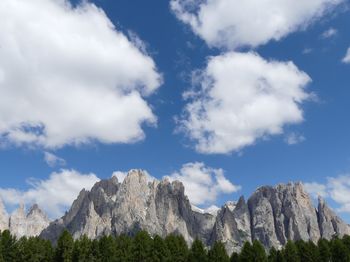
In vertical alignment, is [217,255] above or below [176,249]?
below

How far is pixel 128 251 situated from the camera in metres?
114

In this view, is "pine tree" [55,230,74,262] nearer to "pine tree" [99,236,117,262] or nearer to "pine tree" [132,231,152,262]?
"pine tree" [99,236,117,262]

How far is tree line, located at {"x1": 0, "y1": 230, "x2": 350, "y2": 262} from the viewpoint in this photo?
11050 centimetres

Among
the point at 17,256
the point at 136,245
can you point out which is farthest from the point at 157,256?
the point at 17,256

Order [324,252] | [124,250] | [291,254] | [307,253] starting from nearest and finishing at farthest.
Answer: [124,250] < [291,254] < [307,253] < [324,252]

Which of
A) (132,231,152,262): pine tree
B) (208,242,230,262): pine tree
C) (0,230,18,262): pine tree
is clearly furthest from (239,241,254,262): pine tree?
(0,230,18,262): pine tree

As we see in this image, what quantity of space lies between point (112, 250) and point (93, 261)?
507cm

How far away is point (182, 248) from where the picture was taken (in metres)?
117

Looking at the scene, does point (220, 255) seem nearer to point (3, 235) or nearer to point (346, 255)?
point (346, 255)

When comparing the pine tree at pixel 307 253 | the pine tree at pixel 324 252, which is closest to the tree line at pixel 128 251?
the pine tree at pixel 307 253

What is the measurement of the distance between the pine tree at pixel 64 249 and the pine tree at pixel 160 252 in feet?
63.3

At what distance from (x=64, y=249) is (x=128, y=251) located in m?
15.1

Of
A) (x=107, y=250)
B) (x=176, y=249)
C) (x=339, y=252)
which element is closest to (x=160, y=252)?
(x=176, y=249)

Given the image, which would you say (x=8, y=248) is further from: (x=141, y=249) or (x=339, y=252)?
(x=339, y=252)
